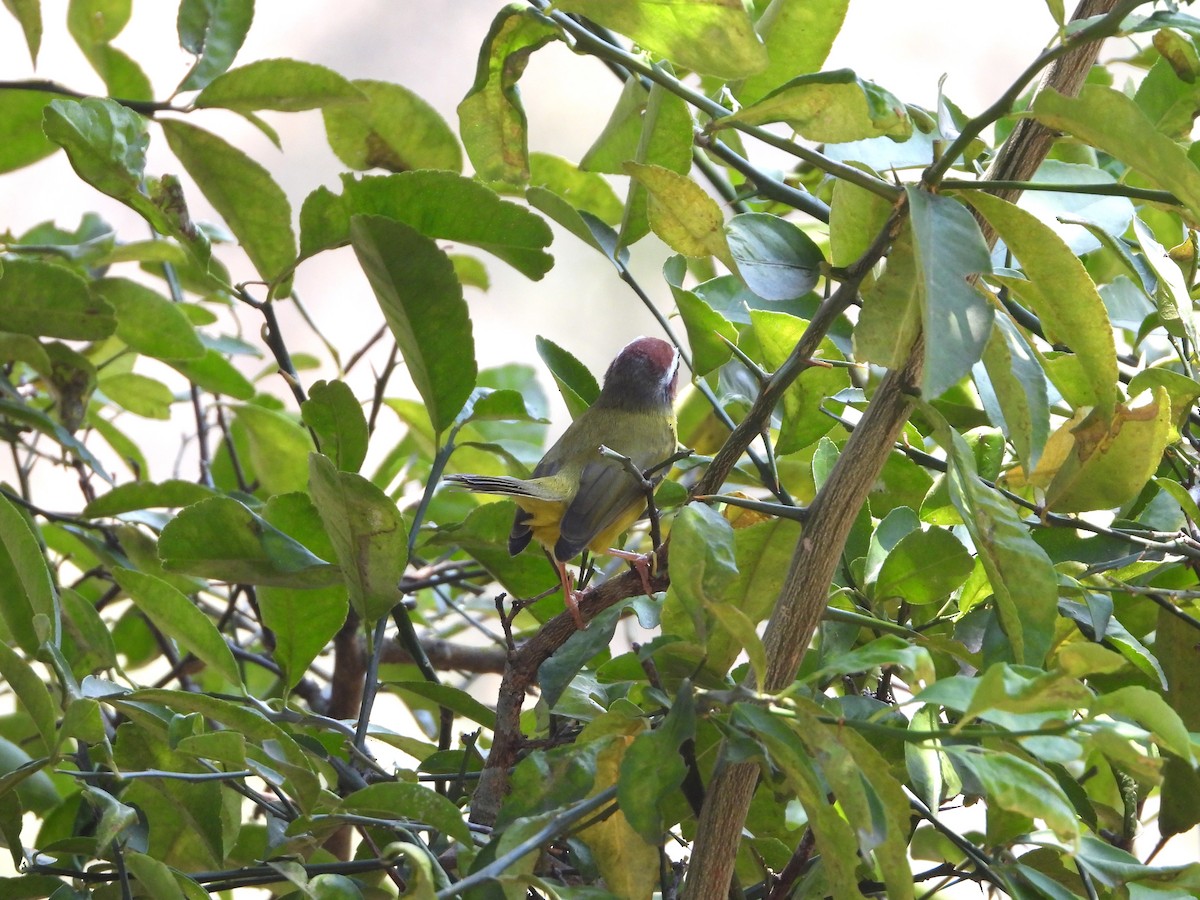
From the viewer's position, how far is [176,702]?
0.71m

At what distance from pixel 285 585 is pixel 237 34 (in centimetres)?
48

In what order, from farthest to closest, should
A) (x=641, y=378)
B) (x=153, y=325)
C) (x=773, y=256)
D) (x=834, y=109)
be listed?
1. (x=641, y=378)
2. (x=153, y=325)
3. (x=773, y=256)
4. (x=834, y=109)

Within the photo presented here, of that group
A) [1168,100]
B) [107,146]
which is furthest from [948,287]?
[107,146]

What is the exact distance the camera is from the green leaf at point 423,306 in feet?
2.42

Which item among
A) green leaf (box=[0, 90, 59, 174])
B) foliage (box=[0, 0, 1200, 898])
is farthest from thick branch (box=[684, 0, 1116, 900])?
green leaf (box=[0, 90, 59, 174])

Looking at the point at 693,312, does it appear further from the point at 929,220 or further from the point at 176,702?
the point at 176,702

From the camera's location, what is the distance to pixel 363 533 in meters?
0.74

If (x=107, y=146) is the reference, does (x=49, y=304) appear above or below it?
below

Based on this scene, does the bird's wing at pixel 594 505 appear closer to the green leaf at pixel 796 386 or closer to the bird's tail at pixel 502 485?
the bird's tail at pixel 502 485

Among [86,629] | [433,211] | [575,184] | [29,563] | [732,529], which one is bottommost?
[86,629]

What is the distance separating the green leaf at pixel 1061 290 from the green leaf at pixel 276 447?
84 centimetres

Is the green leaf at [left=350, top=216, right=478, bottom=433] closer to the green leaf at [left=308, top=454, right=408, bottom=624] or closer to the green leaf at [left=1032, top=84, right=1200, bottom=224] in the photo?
the green leaf at [left=308, top=454, right=408, bottom=624]

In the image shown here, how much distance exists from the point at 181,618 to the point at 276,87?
43 centimetres

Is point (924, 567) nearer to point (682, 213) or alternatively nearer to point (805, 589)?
point (805, 589)
